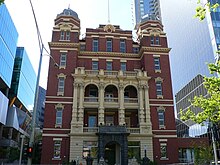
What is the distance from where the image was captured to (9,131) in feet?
193

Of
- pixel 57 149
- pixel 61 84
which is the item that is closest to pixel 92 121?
pixel 57 149

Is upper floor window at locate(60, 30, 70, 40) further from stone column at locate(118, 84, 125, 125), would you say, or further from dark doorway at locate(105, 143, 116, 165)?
dark doorway at locate(105, 143, 116, 165)

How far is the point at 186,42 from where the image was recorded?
83.2 metres

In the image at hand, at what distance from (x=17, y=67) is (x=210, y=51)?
175ft

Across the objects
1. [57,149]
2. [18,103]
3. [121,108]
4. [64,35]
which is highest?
[64,35]

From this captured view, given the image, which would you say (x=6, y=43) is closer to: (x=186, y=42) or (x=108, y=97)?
(x=108, y=97)

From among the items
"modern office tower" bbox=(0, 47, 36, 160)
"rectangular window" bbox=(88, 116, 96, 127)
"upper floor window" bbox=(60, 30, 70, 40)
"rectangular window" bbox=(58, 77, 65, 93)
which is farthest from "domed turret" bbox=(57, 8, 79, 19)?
"modern office tower" bbox=(0, 47, 36, 160)

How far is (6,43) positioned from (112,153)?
3533 cm

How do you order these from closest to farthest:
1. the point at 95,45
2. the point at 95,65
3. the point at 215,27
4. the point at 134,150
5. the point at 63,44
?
the point at 134,150
the point at 63,44
the point at 95,65
the point at 95,45
the point at 215,27

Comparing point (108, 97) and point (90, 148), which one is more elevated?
point (108, 97)

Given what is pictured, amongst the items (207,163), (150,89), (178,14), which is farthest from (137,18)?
(207,163)

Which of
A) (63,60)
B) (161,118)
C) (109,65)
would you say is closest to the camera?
(161,118)

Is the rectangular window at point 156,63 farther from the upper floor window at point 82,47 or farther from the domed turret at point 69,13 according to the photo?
the domed turret at point 69,13

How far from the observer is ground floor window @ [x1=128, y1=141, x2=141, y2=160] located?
33.9 meters
